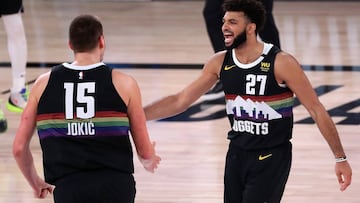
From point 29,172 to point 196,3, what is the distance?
9.96m

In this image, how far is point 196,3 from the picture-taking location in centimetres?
1374

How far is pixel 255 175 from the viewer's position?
173 inches

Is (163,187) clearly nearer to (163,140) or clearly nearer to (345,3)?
(163,140)

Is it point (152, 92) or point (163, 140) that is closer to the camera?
point (163, 140)

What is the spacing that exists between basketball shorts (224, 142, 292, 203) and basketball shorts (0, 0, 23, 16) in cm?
343

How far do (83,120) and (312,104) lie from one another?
1.04m

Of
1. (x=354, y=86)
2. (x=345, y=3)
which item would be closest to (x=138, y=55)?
(x=354, y=86)

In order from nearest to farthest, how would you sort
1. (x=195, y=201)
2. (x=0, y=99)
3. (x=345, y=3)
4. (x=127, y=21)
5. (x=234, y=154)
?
(x=234, y=154) < (x=195, y=201) < (x=0, y=99) < (x=127, y=21) < (x=345, y=3)

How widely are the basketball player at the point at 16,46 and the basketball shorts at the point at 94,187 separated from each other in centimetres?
381

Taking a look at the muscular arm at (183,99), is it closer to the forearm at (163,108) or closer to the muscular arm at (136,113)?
the forearm at (163,108)

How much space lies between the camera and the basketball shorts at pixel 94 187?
3.83 meters

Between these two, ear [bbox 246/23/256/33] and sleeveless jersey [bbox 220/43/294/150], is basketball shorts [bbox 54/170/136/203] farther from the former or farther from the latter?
ear [bbox 246/23/256/33]

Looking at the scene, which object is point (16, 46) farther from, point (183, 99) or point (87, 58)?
point (87, 58)

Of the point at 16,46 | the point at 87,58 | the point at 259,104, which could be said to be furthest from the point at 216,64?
the point at 16,46
